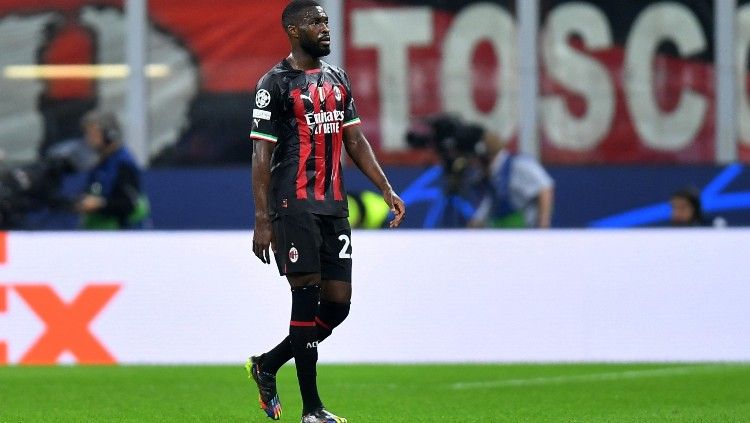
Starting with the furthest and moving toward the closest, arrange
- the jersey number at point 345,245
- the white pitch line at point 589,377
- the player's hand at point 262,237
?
the white pitch line at point 589,377 → the jersey number at point 345,245 → the player's hand at point 262,237

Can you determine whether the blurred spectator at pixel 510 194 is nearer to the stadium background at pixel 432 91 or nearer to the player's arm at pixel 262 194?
the stadium background at pixel 432 91

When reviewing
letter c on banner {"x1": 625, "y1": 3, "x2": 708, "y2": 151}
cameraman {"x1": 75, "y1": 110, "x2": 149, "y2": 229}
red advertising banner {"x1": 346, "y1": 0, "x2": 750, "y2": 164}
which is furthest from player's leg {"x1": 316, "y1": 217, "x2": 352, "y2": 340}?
letter c on banner {"x1": 625, "y1": 3, "x2": 708, "y2": 151}

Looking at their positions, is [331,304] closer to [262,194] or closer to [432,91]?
[262,194]

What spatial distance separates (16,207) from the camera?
15383mm

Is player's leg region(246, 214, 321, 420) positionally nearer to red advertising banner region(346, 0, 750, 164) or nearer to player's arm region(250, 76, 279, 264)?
player's arm region(250, 76, 279, 264)

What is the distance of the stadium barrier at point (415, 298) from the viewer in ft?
40.5

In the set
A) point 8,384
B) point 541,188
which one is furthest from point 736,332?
point 8,384

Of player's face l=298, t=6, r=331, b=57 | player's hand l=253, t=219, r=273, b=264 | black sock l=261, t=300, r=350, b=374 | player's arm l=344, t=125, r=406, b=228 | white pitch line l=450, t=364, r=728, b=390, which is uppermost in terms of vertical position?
player's face l=298, t=6, r=331, b=57

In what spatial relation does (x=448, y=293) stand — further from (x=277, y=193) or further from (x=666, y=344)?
(x=277, y=193)

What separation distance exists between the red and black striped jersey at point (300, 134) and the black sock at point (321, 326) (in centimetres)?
48

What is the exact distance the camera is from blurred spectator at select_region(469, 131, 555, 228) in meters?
15.0

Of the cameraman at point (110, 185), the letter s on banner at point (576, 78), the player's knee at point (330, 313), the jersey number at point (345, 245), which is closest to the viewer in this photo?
the jersey number at point (345, 245)

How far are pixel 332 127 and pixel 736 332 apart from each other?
5224mm

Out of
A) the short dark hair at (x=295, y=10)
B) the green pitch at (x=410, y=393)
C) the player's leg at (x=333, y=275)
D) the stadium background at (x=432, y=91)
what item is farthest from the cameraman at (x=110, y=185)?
the short dark hair at (x=295, y=10)
